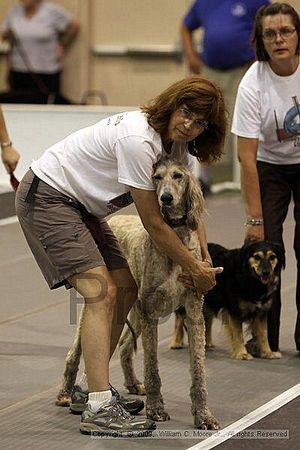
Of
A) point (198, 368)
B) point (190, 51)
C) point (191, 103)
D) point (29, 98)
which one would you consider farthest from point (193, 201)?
point (29, 98)

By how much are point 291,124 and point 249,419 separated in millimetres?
1397

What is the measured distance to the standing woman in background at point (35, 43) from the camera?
10688 mm

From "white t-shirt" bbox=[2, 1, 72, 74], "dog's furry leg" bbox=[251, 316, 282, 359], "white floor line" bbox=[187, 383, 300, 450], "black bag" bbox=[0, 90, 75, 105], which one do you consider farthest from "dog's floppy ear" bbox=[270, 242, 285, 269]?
"white t-shirt" bbox=[2, 1, 72, 74]

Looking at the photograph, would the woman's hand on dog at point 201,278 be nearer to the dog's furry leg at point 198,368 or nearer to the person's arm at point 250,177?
the dog's furry leg at point 198,368

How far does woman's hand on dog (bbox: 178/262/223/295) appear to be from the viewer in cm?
394

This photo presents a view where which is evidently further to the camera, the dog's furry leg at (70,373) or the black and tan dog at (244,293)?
the black and tan dog at (244,293)

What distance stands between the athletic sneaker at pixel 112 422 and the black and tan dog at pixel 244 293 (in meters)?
1.22

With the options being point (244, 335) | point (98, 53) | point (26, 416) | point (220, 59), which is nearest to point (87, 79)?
point (98, 53)

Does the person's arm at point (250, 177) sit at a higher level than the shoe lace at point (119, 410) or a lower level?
higher

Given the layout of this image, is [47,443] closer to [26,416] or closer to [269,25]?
[26,416]

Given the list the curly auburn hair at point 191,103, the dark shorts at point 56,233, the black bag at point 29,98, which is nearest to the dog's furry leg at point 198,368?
the dark shorts at point 56,233

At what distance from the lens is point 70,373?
4359 mm

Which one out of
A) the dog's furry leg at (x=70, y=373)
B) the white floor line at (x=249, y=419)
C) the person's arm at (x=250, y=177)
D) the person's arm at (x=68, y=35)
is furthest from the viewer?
the person's arm at (x=68, y=35)

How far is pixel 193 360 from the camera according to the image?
4051 mm
